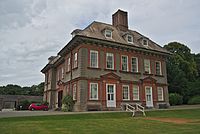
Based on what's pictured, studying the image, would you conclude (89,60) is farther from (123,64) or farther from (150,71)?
(150,71)

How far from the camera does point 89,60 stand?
74.2 feet

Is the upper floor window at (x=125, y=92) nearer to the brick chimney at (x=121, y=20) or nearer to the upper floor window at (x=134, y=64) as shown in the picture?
the upper floor window at (x=134, y=64)

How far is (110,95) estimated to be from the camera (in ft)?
75.9

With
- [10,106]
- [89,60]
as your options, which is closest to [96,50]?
[89,60]

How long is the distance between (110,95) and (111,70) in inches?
110

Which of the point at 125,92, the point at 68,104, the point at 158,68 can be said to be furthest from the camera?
the point at 158,68

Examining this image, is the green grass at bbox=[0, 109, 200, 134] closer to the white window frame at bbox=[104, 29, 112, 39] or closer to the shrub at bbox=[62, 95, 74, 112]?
the shrub at bbox=[62, 95, 74, 112]

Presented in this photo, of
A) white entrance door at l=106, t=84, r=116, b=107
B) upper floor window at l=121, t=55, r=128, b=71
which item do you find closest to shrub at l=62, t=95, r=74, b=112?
white entrance door at l=106, t=84, r=116, b=107

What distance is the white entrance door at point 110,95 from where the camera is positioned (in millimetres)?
22844

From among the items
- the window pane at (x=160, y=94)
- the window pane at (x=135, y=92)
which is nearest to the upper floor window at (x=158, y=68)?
the window pane at (x=160, y=94)

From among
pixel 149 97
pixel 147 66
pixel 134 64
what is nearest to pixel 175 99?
pixel 149 97

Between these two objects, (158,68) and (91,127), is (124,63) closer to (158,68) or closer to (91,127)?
(158,68)

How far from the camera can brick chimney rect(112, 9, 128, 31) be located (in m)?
30.3

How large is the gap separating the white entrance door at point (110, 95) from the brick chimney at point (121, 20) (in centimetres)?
1031
